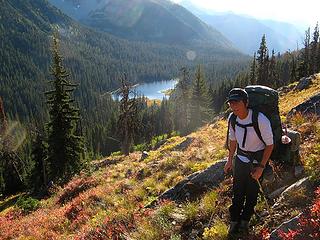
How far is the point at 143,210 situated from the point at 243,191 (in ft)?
13.8

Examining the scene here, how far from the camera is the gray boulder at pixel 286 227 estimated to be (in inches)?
245

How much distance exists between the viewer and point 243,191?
6.69 meters

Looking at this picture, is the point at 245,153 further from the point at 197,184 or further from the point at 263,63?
the point at 263,63

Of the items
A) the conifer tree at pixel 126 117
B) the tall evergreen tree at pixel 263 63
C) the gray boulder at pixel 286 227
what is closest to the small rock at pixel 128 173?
the gray boulder at pixel 286 227

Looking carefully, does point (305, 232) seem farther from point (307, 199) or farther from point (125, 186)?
point (125, 186)

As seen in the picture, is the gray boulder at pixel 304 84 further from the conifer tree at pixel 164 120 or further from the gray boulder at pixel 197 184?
the conifer tree at pixel 164 120

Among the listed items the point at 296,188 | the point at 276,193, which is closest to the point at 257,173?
the point at 296,188

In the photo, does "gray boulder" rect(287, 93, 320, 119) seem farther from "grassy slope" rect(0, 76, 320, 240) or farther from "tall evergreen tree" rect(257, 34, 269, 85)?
"tall evergreen tree" rect(257, 34, 269, 85)

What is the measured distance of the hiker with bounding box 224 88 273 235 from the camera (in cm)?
621

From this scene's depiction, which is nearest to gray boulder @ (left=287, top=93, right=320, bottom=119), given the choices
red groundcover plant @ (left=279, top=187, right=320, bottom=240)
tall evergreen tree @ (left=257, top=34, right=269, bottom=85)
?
red groundcover plant @ (left=279, top=187, right=320, bottom=240)

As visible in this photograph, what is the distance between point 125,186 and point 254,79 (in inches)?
2466

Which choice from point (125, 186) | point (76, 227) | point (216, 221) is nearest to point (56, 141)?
point (125, 186)

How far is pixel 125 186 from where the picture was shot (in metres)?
15.1

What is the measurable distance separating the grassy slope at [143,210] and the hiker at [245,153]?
16.2 inches
